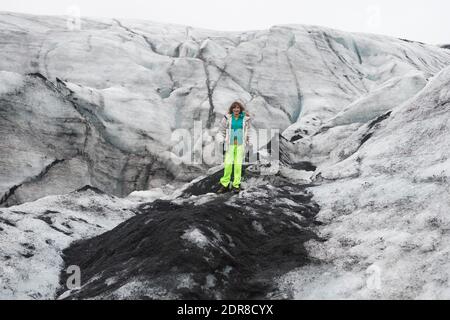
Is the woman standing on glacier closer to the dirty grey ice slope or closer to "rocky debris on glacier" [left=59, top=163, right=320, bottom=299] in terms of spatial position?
"rocky debris on glacier" [left=59, top=163, right=320, bottom=299]

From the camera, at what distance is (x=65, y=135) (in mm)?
23906

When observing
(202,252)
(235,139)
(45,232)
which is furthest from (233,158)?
(202,252)

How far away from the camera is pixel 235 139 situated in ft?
42.4

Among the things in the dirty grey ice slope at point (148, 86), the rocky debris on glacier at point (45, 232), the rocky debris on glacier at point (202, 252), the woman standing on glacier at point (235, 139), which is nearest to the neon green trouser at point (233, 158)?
the woman standing on glacier at point (235, 139)

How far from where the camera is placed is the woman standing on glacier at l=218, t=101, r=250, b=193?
42.3 ft

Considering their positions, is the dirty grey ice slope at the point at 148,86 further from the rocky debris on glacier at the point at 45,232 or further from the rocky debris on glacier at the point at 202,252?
the rocky debris on glacier at the point at 202,252

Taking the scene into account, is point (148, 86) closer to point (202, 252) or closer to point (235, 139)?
point (235, 139)

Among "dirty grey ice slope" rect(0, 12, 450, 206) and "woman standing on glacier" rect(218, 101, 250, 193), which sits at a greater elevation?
"woman standing on glacier" rect(218, 101, 250, 193)

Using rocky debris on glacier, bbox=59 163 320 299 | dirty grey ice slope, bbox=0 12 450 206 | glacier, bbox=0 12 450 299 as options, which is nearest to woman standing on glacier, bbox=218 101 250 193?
glacier, bbox=0 12 450 299

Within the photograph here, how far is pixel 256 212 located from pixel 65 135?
16.3 metres

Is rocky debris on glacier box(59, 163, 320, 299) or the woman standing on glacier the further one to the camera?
the woman standing on glacier

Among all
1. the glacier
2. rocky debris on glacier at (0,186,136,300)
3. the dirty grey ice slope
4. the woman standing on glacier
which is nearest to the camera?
the glacier

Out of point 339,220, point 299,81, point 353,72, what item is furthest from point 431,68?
point 339,220

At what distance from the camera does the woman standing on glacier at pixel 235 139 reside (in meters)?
12.9
